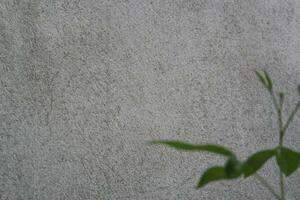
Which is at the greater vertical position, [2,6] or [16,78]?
[2,6]

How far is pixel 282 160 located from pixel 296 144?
47.3 inches

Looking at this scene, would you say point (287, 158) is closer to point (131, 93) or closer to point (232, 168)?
point (232, 168)

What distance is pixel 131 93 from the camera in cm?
133

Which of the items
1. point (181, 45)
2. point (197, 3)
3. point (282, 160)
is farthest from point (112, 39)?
point (282, 160)

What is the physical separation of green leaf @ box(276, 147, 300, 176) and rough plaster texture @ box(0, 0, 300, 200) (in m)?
0.92

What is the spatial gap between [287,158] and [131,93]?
962 millimetres

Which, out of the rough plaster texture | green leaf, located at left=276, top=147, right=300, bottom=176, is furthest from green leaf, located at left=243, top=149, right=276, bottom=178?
the rough plaster texture

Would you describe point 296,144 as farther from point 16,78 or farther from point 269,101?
point 16,78

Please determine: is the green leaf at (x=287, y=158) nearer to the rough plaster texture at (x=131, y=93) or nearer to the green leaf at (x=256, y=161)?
the green leaf at (x=256, y=161)

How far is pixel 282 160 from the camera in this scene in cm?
40

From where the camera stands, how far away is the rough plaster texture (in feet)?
4.00

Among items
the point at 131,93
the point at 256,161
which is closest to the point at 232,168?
the point at 256,161

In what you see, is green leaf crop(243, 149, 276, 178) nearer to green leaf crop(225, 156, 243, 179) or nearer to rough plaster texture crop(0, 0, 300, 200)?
green leaf crop(225, 156, 243, 179)

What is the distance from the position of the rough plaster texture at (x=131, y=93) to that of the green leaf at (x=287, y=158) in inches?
36.2
